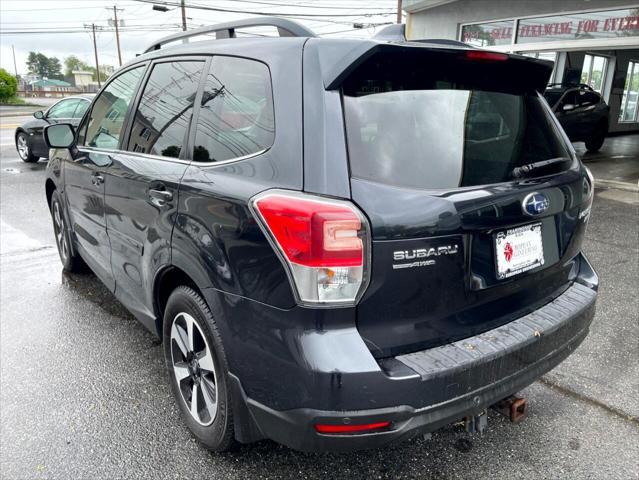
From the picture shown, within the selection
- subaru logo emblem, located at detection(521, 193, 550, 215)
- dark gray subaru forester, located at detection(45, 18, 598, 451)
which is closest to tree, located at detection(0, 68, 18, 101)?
dark gray subaru forester, located at detection(45, 18, 598, 451)

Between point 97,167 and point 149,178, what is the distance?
0.90 m

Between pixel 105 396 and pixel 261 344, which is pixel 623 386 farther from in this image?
pixel 105 396

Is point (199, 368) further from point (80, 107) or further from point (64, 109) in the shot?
point (64, 109)

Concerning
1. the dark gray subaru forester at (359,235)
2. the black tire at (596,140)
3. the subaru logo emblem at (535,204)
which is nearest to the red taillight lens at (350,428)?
the dark gray subaru forester at (359,235)

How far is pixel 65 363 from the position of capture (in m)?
3.17

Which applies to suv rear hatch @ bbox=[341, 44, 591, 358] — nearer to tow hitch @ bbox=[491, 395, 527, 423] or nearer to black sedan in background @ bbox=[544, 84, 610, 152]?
tow hitch @ bbox=[491, 395, 527, 423]

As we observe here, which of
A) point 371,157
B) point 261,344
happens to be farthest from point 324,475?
point 371,157

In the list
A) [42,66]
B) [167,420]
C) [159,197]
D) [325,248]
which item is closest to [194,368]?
[167,420]

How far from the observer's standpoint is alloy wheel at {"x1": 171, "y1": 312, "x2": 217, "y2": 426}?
2.24 meters

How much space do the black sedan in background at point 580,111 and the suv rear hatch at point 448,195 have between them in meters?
11.1

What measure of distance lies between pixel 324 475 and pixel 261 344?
0.83m

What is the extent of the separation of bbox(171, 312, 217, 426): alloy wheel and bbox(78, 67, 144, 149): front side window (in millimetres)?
1303

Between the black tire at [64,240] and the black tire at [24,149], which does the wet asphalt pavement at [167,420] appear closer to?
the black tire at [64,240]

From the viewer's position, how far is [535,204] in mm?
2041
